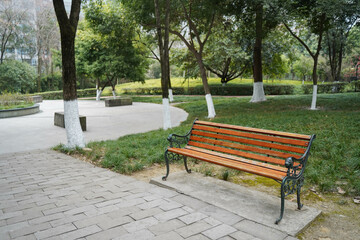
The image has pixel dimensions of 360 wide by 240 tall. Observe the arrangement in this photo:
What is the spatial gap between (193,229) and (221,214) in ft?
1.58

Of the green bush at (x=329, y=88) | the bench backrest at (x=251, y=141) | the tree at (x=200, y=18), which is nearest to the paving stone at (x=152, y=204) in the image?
the bench backrest at (x=251, y=141)

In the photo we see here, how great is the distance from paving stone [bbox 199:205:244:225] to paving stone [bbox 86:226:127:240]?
0.97 metres

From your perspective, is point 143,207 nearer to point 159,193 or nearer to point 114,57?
point 159,193

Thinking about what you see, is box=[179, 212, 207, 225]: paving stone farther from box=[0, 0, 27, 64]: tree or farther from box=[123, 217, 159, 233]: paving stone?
box=[0, 0, 27, 64]: tree

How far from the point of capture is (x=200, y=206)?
3492mm

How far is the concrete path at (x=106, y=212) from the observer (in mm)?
2859

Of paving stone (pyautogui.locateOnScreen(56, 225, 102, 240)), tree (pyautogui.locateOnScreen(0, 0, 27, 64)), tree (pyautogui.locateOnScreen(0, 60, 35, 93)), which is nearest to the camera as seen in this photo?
paving stone (pyautogui.locateOnScreen(56, 225, 102, 240))

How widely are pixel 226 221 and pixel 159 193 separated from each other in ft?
3.94

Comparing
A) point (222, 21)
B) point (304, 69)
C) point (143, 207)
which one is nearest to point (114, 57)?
point (222, 21)

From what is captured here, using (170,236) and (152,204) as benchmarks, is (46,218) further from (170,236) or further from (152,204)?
(170,236)

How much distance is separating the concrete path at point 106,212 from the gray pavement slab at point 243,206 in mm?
26

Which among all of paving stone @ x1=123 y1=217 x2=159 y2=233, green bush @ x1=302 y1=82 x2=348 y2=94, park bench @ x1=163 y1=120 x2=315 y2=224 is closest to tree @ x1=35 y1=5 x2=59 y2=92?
green bush @ x1=302 y1=82 x2=348 y2=94

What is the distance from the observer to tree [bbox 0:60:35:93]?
3241 centimetres

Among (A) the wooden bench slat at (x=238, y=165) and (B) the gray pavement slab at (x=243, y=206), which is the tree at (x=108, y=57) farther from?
(B) the gray pavement slab at (x=243, y=206)
